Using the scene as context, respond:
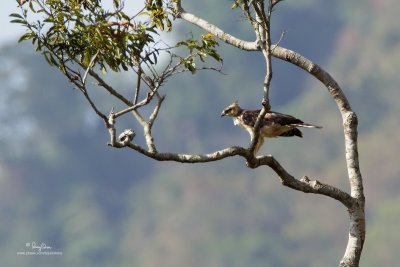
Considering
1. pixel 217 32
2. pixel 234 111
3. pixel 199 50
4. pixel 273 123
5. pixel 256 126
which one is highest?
pixel 234 111

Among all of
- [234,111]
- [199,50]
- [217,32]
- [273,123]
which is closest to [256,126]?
[199,50]

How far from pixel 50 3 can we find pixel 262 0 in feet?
9.40

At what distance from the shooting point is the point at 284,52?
53.0ft

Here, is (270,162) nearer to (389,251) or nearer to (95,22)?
(95,22)

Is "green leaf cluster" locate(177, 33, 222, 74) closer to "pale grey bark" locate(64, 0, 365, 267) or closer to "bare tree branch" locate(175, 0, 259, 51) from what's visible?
"pale grey bark" locate(64, 0, 365, 267)

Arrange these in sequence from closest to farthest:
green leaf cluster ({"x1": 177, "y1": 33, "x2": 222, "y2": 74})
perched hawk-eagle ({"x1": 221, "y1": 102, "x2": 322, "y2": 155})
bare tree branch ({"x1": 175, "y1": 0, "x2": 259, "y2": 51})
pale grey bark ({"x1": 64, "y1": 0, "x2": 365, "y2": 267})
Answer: pale grey bark ({"x1": 64, "y1": 0, "x2": 365, "y2": 267})
green leaf cluster ({"x1": 177, "y1": 33, "x2": 222, "y2": 74})
bare tree branch ({"x1": 175, "y1": 0, "x2": 259, "y2": 51})
perched hawk-eagle ({"x1": 221, "y1": 102, "x2": 322, "y2": 155})

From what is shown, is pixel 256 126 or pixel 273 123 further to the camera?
pixel 273 123

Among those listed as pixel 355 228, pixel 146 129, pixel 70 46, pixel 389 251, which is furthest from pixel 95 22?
pixel 389 251

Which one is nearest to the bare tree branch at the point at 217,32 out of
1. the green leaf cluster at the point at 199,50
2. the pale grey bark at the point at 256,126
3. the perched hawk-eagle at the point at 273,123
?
the pale grey bark at the point at 256,126

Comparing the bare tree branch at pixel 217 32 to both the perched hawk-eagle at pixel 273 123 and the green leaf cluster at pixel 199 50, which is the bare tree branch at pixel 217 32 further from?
the perched hawk-eagle at pixel 273 123

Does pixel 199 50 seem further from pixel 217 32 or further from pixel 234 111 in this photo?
pixel 234 111

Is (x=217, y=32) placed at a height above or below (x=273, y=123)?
above

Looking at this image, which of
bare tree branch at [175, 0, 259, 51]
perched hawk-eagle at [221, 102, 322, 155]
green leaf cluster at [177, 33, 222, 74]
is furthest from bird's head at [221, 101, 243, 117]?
green leaf cluster at [177, 33, 222, 74]

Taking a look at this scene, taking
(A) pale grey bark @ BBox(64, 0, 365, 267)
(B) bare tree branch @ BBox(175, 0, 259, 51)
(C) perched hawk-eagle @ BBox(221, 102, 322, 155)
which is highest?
(B) bare tree branch @ BBox(175, 0, 259, 51)
